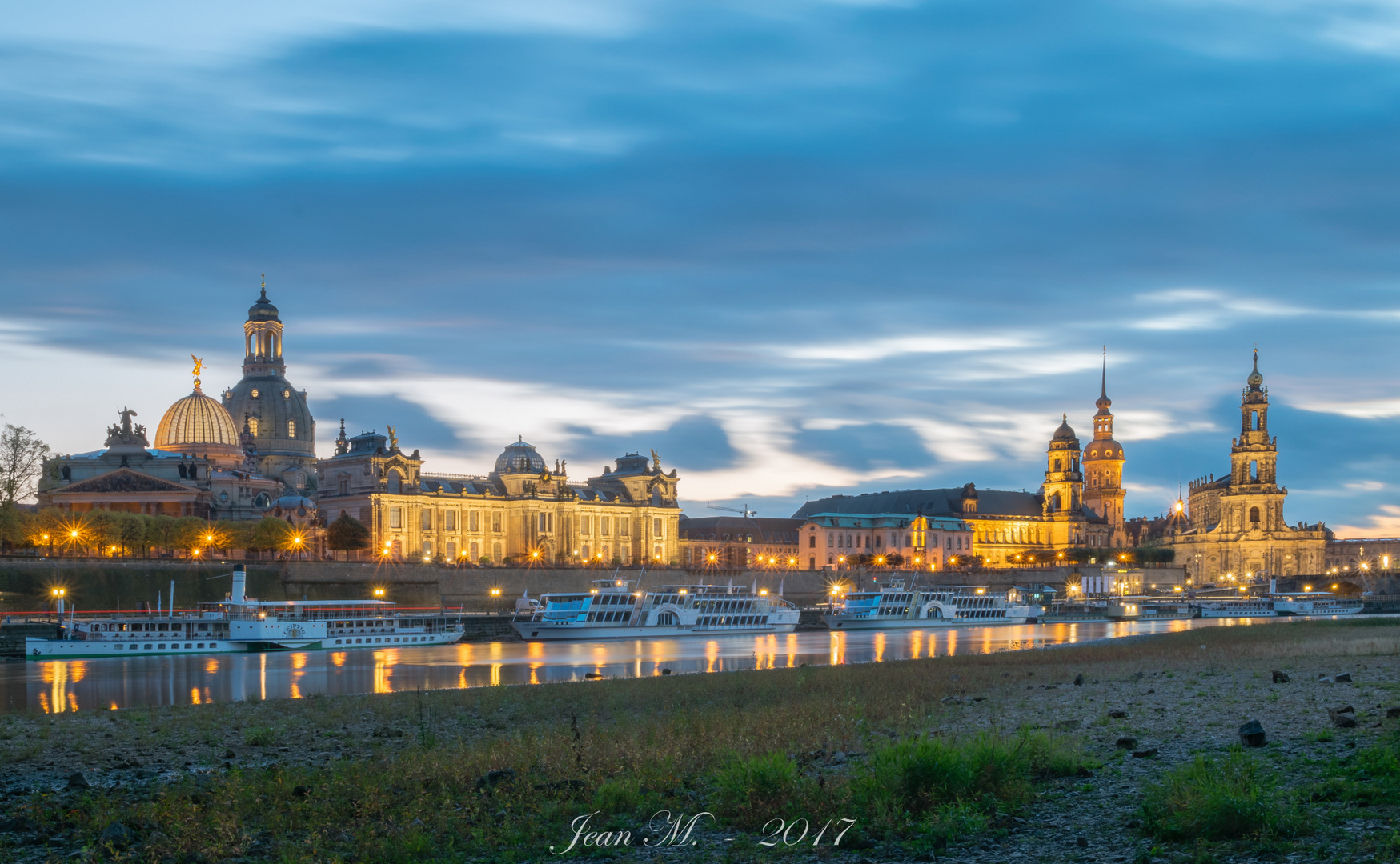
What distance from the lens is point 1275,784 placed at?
17859 millimetres

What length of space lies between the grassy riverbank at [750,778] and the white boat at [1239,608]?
377ft

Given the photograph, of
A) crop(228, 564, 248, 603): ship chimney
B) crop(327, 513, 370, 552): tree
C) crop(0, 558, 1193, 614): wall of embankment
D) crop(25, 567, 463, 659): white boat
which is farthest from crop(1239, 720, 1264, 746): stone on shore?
crop(327, 513, 370, 552): tree

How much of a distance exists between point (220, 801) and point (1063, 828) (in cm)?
1201

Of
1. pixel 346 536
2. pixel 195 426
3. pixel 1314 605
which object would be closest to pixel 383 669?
pixel 346 536

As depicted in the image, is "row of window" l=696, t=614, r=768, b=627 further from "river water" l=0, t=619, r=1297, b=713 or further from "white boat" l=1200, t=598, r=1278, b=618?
"white boat" l=1200, t=598, r=1278, b=618

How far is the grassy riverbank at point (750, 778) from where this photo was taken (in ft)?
54.1

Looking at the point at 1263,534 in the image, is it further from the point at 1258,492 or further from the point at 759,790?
the point at 759,790

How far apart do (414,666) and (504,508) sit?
359 ft

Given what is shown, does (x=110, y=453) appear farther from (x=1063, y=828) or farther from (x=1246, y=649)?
(x=1063, y=828)

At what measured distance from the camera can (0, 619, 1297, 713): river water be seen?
162 feet

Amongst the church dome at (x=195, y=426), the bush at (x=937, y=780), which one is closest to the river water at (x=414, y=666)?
the bush at (x=937, y=780)

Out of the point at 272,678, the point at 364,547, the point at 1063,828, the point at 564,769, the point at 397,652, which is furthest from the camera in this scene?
the point at 364,547

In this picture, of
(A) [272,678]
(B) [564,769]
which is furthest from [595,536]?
(B) [564,769]

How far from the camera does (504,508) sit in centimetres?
17325
